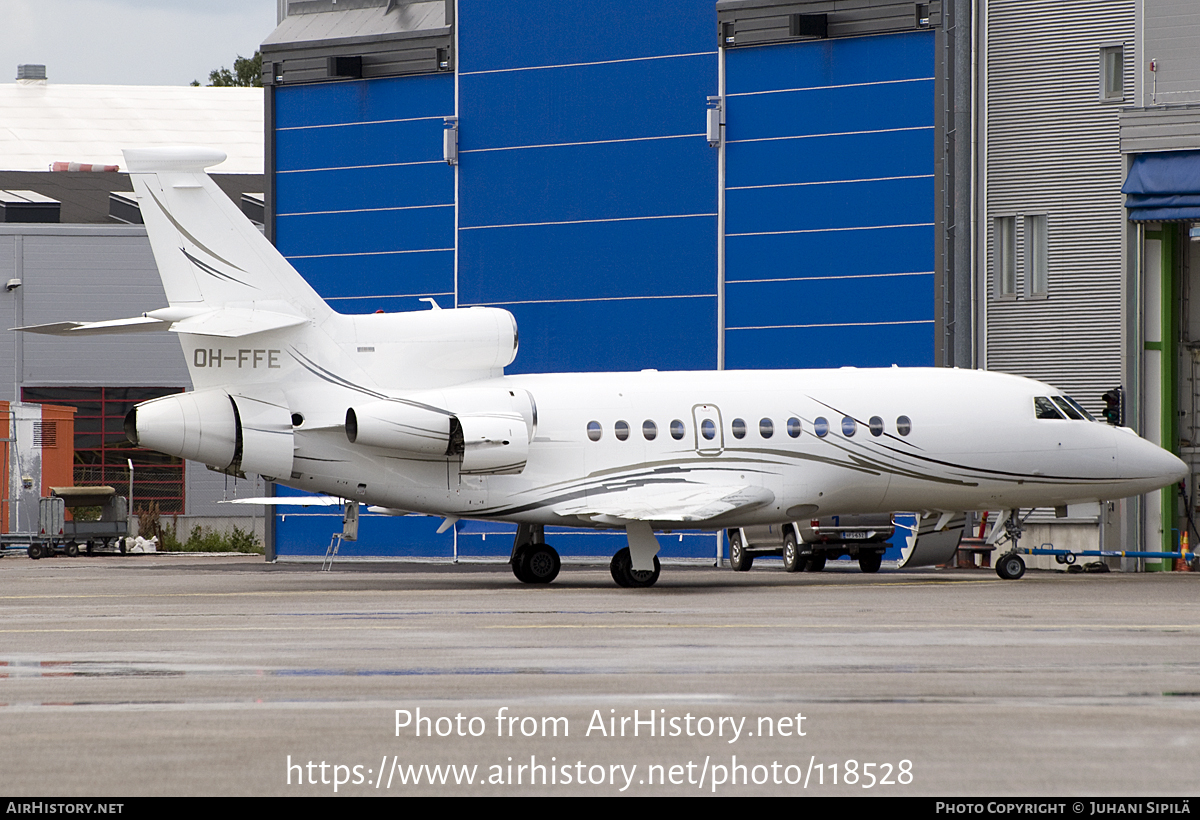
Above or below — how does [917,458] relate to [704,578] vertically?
above

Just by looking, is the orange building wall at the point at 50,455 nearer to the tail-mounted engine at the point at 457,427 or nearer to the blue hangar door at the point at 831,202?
the blue hangar door at the point at 831,202

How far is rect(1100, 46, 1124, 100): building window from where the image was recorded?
31891 mm

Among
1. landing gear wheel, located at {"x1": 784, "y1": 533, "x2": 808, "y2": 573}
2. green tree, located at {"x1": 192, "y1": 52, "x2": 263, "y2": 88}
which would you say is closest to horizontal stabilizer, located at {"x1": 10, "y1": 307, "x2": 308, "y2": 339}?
landing gear wheel, located at {"x1": 784, "y1": 533, "x2": 808, "y2": 573}

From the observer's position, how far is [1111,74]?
3203 cm

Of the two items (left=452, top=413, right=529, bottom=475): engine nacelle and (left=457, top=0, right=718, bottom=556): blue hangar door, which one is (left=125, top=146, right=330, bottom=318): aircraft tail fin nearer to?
(left=452, top=413, right=529, bottom=475): engine nacelle

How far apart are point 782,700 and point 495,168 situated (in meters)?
29.8

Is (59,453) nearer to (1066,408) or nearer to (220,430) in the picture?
(220,430)

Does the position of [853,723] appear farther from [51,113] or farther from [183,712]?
[51,113]

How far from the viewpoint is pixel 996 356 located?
109ft

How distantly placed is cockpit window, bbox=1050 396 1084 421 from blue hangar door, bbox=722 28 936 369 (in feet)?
26.6

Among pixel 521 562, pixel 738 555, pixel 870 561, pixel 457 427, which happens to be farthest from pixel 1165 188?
pixel 457 427

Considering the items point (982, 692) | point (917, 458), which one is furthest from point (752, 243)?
point (982, 692)

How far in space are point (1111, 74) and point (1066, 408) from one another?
1003 centimetres

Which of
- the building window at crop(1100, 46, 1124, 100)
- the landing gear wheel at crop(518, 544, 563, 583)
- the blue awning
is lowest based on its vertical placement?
the landing gear wheel at crop(518, 544, 563, 583)
